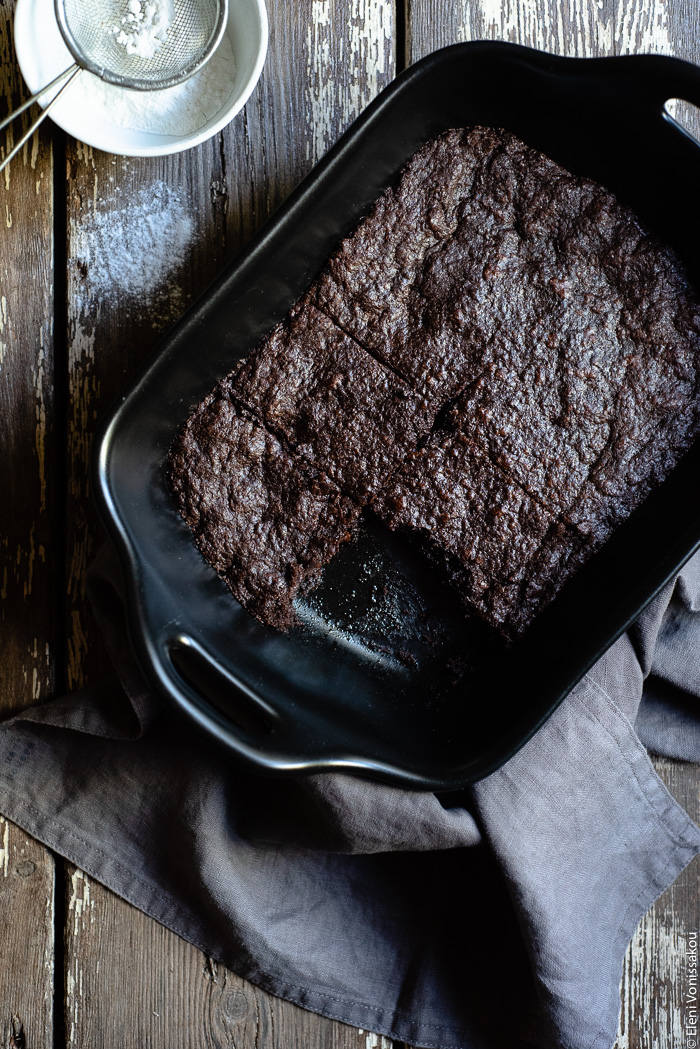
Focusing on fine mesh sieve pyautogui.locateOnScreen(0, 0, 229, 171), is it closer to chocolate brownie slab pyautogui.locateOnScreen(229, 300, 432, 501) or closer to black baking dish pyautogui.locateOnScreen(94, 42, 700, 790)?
black baking dish pyautogui.locateOnScreen(94, 42, 700, 790)

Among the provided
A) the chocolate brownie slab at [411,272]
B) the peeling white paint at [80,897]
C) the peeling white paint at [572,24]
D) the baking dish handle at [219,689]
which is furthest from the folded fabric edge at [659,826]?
the peeling white paint at [572,24]

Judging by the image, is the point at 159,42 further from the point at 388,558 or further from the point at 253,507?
the point at 388,558

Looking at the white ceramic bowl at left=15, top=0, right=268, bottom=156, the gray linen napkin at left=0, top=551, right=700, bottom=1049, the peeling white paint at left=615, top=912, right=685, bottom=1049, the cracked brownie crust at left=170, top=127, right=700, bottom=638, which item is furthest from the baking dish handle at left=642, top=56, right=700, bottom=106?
the peeling white paint at left=615, top=912, right=685, bottom=1049

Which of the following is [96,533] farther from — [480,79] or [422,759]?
[480,79]

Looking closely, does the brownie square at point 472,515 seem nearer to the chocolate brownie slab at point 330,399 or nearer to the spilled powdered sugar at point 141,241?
the chocolate brownie slab at point 330,399

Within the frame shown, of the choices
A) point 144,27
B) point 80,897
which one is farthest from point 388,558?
point 144,27

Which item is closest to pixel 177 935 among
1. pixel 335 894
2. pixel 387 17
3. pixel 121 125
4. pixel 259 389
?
pixel 335 894

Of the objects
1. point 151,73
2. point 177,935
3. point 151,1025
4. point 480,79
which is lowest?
point 151,1025
